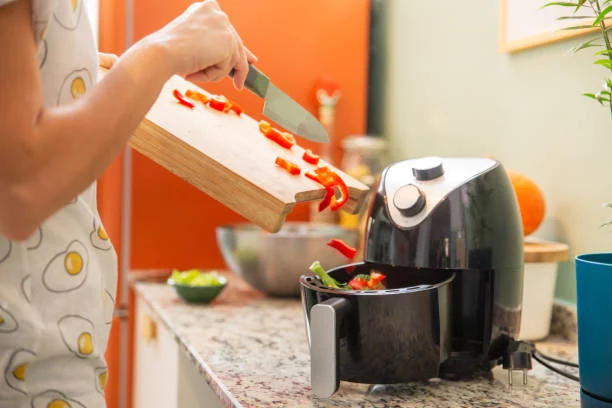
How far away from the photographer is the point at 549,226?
1.39 metres

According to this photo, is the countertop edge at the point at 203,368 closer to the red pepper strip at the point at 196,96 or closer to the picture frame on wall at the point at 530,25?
the red pepper strip at the point at 196,96

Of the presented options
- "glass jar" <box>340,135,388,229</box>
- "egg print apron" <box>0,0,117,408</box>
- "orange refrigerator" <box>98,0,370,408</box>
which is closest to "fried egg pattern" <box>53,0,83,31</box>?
"egg print apron" <box>0,0,117,408</box>

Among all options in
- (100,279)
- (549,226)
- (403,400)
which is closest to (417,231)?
(403,400)

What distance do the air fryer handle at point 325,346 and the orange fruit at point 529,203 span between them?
548 mm

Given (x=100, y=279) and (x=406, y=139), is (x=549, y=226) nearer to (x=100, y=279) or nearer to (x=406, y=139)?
(x=406, y=139)

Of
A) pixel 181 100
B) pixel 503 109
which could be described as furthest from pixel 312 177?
pixel 503 109

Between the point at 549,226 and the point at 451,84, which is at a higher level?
the point at 451,84

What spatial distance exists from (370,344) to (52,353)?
1.28 ft

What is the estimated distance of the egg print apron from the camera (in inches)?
26.4

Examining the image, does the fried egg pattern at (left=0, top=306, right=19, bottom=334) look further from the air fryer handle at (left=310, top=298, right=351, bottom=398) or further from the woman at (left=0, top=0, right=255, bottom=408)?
the air fryer handle at (left=310, top=298, right=351, bottom=398)

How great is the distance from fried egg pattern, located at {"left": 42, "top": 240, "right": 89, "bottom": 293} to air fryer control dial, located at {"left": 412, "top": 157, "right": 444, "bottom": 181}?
0.47 m

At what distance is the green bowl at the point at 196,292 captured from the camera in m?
1.52

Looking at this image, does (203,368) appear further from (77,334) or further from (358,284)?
(77,334)

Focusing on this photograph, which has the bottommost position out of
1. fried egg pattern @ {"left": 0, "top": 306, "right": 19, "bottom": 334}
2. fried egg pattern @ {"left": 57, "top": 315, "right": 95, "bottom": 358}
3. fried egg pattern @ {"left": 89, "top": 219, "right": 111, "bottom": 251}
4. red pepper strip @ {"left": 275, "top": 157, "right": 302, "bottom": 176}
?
fried egg pattern @ {"left": 57, "top": 315, "right": 95, "bottom": 358}
